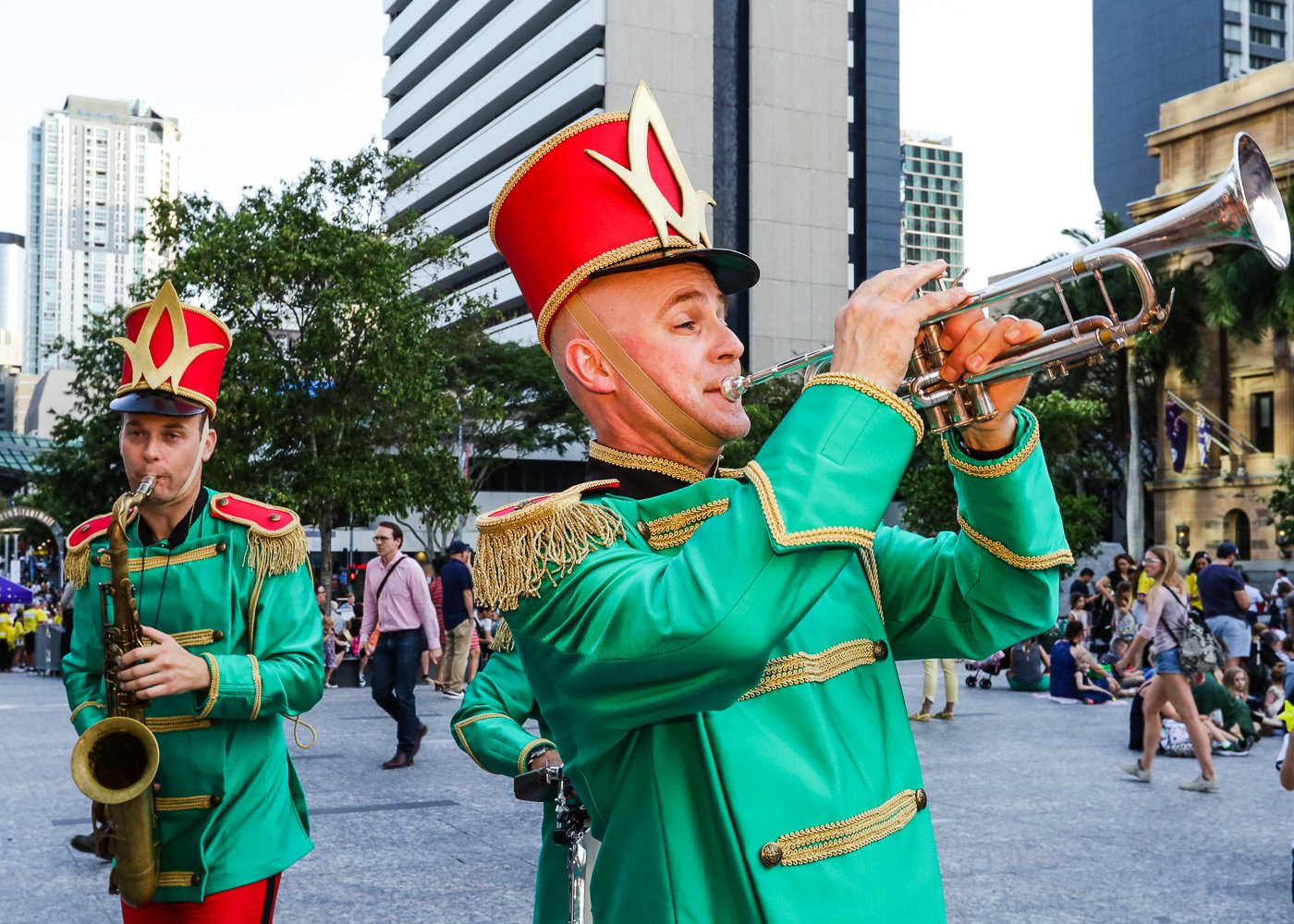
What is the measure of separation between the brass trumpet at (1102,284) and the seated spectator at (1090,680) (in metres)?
15.3

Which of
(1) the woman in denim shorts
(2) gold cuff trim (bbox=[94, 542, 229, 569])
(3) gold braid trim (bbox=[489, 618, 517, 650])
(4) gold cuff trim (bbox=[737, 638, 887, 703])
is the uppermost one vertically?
(2) gold cuff trim (bbox=[94, 542, 229, 569])

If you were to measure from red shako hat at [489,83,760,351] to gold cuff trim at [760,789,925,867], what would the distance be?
89 centimetres

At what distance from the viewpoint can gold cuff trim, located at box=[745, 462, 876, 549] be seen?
1560mm

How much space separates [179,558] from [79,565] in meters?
0.36

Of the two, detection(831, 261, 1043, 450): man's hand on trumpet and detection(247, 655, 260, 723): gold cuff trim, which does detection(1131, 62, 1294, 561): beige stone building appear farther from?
detection(831, 261, 1043, 450): man's hand on trumpet

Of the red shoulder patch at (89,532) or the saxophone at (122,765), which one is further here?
the red shoulder patch at (89,532)

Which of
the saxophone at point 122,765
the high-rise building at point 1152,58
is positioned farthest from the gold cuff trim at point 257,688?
the high-rise building at point 1152,58

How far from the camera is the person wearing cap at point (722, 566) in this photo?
1604 mm

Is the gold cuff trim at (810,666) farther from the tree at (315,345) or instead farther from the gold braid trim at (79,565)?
the tree at (315,345)

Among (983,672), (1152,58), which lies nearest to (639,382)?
(983,672)

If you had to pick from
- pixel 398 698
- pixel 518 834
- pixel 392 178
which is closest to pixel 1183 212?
pixel 518 834

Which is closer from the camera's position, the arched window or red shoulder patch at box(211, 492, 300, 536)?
red shoulder patch at box(211, 492, 300, 536)

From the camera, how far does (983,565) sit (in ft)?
6.81

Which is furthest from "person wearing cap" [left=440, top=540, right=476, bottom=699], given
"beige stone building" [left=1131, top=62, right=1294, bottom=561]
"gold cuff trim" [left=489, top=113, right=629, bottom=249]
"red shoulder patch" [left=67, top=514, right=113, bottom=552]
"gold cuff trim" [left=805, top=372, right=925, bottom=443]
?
"beige stone building" [left=1131, top=62, right=1294, bottom=561]
